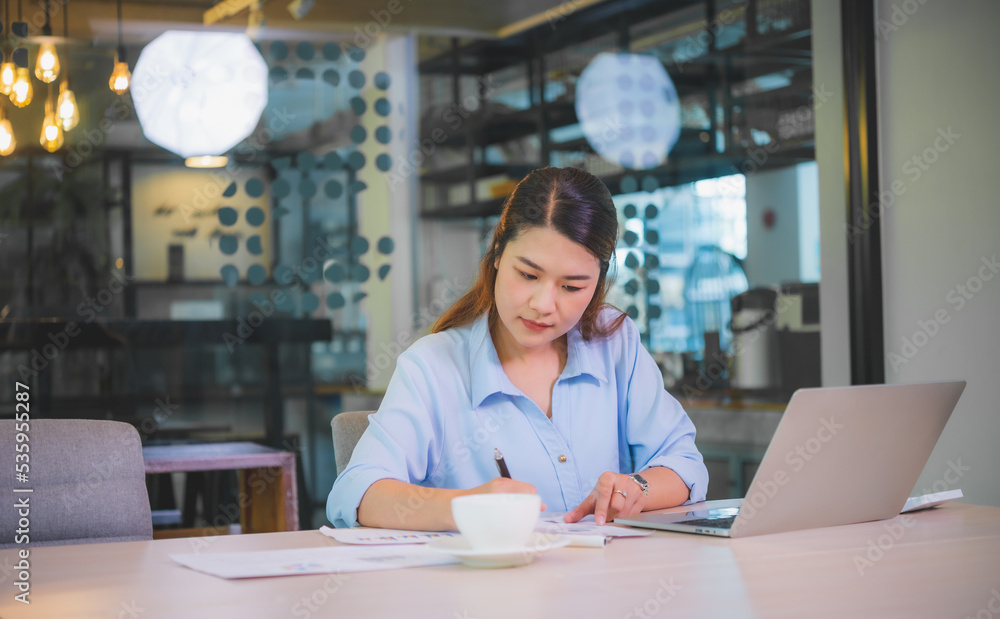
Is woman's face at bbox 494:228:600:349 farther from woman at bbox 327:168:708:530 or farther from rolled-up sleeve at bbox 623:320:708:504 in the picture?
rolled-up sleeve at bbox 623:320:708:504

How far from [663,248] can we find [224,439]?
170cm

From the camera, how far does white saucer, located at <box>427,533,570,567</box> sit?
3.18ft

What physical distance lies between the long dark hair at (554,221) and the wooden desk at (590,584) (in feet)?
1.84

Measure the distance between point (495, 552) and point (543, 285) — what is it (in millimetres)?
615

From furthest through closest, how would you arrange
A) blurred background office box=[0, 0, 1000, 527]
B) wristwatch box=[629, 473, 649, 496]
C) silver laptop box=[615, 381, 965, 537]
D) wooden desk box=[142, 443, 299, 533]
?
1. blurred background office box=[0, 0, 1000, 527]
2. wooden desk box=[142, 443, 299, 533]
3. wristwatch box=[629, 473, 649, 496]
4. silver laptop box=[615, 381, 965, 537]

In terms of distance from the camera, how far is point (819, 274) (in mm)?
3463

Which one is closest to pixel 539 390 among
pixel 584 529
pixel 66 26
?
pixel 584 529

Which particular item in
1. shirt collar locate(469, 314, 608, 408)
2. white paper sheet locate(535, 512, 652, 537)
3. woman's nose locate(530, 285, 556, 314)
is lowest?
white paper sheet locate(535, 512, 652, 537)

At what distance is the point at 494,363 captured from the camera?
1.58 metres

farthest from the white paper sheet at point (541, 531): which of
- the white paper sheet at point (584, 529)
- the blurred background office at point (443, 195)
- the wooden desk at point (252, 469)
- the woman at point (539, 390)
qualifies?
the blurred background office at point (443, 195)

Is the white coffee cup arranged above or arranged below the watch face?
above

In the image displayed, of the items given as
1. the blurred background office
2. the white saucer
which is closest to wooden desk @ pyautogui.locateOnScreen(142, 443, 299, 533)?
the blurred background office

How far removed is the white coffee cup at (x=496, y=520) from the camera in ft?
3.22

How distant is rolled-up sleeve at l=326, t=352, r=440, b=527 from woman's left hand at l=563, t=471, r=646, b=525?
0.84 feet
